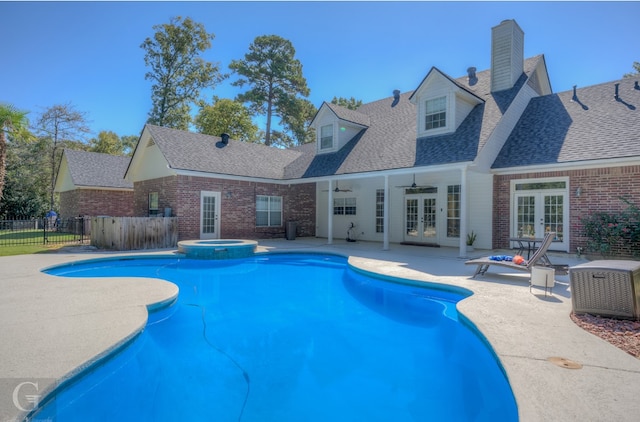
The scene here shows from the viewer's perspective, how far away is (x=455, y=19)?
11867 millimetres

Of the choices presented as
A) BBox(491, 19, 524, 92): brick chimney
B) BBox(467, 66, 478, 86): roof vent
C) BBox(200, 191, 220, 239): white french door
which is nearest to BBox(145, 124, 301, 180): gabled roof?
BBox(200, 191, 220, 239): white french door

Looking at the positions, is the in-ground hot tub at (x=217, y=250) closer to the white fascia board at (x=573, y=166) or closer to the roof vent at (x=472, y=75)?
the white fascia board at (x=573, y=166)

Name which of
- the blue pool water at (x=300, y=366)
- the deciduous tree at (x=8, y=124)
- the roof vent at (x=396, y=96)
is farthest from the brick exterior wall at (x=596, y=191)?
the deciduous tree at (x=8, y=124)

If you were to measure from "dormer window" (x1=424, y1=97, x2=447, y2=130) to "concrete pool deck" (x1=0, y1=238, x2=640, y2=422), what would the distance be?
6.95m

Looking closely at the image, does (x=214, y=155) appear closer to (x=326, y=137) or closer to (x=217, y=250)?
(x=326, y=137)

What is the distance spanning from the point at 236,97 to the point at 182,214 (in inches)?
794

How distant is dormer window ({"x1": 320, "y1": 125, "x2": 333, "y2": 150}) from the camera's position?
1706cm

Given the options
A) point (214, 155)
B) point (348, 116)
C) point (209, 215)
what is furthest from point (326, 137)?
point (209, 215)

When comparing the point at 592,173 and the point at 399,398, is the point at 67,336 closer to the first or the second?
the point at 399,398

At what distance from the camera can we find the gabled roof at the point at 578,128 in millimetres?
A: 10289

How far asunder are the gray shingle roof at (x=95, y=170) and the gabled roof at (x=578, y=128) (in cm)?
2007

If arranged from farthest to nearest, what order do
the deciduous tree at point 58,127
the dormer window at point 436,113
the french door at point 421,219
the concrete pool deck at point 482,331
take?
the deciduous tree at point 58,127, the french door at point 421,219, the dormer window at point 436,113, the concrete pool deck at point 482,331

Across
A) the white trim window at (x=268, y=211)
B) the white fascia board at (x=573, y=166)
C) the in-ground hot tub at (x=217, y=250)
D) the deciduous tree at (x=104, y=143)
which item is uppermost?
the deciduous tree at (x=104, y=143)

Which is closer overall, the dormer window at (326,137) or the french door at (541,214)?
the french door at (541,214)
